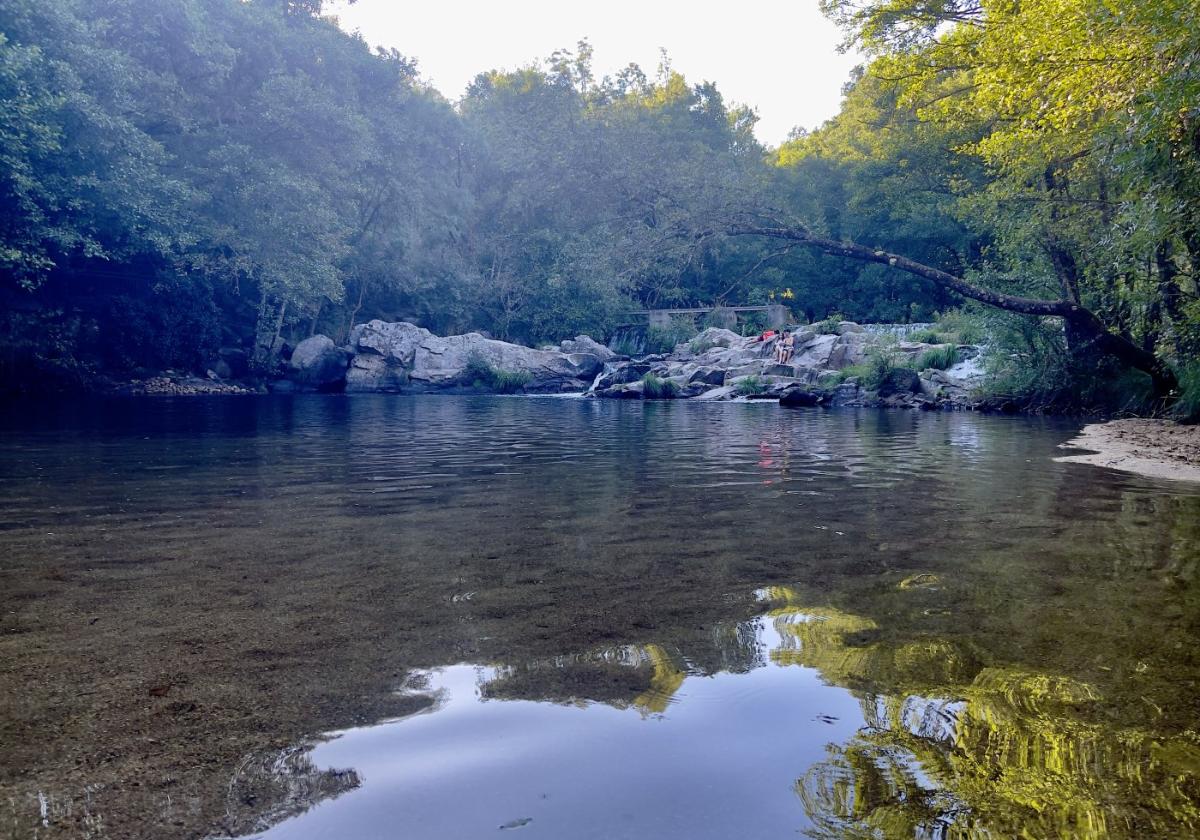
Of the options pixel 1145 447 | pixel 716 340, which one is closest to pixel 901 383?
pixel 1145 447

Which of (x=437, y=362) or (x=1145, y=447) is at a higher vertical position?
(x=437, y=362)

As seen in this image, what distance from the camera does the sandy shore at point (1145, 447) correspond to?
7879 mm

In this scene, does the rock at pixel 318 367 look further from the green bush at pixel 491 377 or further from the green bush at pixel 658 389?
the green bush at pixel 658 389

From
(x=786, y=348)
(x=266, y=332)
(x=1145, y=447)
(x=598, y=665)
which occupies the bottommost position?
(x=598, y=665)

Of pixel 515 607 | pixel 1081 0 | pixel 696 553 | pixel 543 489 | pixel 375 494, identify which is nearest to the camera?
pixel 515 607

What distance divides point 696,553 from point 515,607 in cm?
133

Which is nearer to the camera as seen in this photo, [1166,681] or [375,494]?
[1166,681]

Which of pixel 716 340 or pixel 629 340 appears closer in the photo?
pixel 716 340

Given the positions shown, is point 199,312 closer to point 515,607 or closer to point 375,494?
point 375,494

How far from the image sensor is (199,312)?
29.9 metres

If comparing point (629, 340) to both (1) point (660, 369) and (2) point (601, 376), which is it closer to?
Answer: (1) point (660, 369)

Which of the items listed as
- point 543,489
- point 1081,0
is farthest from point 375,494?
point 1081,0

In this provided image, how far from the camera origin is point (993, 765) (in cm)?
190

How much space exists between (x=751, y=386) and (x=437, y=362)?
47.1ft
